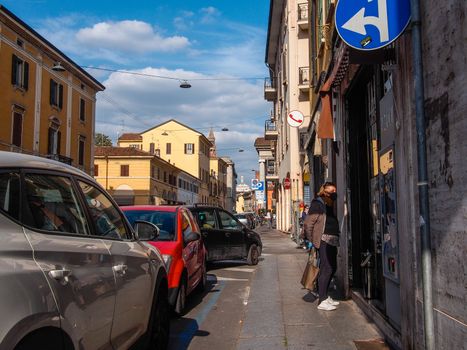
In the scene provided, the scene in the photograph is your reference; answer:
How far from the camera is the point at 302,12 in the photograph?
2833 cm

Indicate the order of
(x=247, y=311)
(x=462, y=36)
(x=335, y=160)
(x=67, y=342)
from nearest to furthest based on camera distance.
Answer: (x=67, y=342) < (x=462, y=36) < (x=247, y=311) < (x=335, y=160)

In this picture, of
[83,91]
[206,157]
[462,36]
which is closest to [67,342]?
[462,36]

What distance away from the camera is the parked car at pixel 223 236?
40.4ft

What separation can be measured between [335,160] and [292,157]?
19371 millimetres

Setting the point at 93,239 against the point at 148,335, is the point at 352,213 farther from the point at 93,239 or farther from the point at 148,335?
the point at 93,239

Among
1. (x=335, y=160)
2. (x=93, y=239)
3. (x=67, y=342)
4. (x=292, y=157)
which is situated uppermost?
(x=292, y=157)

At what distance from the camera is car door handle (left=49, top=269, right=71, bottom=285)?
275cm

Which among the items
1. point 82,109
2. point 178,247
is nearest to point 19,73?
point 82,109

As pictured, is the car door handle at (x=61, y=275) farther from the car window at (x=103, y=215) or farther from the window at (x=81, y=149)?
the window at (x=81, y=149)

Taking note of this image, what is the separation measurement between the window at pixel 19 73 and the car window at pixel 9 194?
30118 mm

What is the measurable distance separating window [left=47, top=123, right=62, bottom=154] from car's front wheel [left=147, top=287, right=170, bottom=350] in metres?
31.6

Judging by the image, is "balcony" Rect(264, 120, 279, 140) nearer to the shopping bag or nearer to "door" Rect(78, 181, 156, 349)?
the shopping bag

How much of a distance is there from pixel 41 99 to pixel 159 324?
31474 millimetres

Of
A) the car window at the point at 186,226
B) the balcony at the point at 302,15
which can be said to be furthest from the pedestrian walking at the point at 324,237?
the balcony at the point at 302,15
